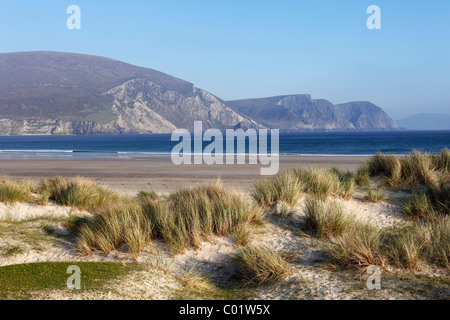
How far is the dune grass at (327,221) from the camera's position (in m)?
7.99

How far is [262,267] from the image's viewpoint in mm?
6379

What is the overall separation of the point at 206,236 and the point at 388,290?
3327 mm

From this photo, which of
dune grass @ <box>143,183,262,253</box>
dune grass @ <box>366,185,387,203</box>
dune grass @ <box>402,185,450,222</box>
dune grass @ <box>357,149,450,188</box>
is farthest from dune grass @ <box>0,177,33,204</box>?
dune grass @ <box>402,185,450,222</box>

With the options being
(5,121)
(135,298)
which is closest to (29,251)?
(135,298)

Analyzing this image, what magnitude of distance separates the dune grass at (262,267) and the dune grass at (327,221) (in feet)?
5.32

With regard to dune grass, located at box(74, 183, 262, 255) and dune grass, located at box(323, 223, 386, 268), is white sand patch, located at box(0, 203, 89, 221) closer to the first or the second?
dune grass, located at box(74, 183, 262, 255)

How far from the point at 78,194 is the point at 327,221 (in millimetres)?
6479

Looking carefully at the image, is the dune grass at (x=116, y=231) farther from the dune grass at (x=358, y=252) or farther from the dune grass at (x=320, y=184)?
the dune grass at (x=320, y=184)

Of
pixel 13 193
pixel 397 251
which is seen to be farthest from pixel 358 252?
pixel 13 193

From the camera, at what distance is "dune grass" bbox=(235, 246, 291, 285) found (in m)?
6.27

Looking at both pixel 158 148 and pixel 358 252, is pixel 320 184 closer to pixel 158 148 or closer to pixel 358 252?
pixel 358 252

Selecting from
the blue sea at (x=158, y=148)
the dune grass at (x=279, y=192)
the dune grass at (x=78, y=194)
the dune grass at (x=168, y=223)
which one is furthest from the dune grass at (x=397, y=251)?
the blue sea at (x=158, y=148)

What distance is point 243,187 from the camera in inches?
661
